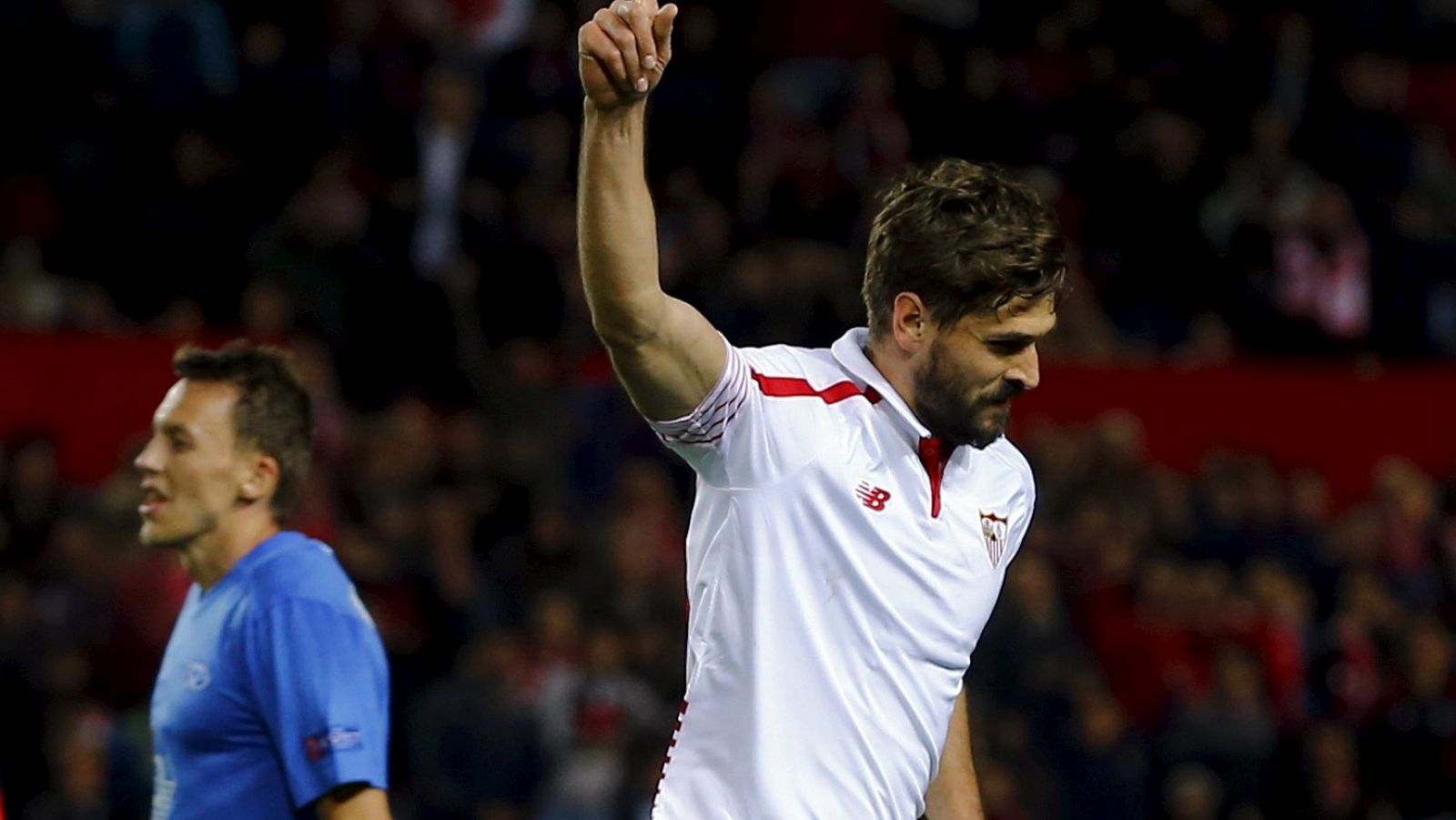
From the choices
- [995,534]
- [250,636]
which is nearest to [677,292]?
[250,636]

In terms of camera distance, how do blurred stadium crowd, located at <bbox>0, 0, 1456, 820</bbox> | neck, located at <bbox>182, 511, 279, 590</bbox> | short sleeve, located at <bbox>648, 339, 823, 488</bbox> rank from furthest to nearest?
blurred stadium crowd, located at <bbox>0, 0, 1456, 820</bbox> < neck, located at <bbox>182, 511, 279, 590</bbox> < short sleeve, located at <bbox>648, 339, 823, 488</bbox>

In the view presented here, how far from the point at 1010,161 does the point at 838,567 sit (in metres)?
11.9

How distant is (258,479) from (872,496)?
67.3 inches

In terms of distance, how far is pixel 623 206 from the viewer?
3539 millimetres

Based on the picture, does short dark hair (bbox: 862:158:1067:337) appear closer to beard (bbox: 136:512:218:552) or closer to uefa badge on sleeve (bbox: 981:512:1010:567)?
uefa badge on sleeve (bbox: 981:512:1010:567)

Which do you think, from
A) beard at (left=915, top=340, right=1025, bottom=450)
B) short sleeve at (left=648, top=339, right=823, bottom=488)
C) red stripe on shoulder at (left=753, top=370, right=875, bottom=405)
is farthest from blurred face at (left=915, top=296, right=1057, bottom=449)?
short sleeve at (left=648, top=339, right=823, bottom=488)

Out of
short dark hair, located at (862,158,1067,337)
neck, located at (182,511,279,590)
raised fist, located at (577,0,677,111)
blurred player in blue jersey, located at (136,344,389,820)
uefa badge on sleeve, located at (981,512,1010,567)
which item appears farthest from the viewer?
neck, located at (182,511,279,590)

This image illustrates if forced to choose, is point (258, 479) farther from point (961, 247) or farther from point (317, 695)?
point (961, 247)

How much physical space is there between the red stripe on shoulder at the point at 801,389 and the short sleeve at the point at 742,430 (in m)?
0.01

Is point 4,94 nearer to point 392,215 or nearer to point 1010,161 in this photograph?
point 392,215

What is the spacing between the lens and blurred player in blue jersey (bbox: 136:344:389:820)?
4676mm

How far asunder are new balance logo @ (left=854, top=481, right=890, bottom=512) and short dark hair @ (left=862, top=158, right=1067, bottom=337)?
29 centimetres

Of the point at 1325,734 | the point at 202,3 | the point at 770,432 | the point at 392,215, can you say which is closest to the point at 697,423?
the point at 770,432

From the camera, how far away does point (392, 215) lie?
44.1ft
